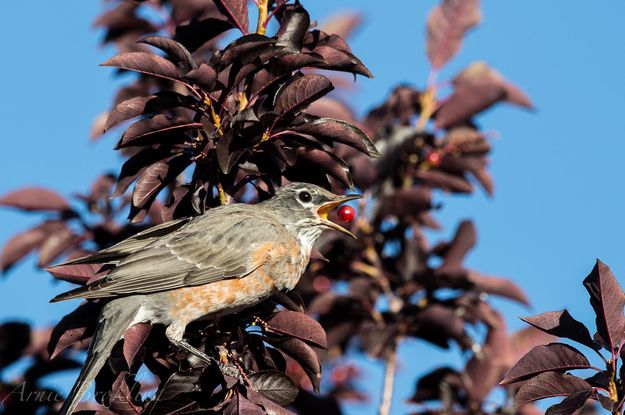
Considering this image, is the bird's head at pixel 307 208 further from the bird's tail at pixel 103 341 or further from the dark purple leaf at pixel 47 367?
the dark purple leaf at pixel 47 367

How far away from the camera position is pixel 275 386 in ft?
12.7

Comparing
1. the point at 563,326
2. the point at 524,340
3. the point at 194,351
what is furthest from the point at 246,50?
the point at 524,340

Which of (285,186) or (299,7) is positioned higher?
(299,7)

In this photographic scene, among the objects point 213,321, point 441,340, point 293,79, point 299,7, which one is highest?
point 299,7

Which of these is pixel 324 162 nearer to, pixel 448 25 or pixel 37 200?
pixel 37 200

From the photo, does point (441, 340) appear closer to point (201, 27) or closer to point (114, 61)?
point (201, 27)

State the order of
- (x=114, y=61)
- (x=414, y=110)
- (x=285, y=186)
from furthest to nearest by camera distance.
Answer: (x=414, y=110)
(x=285, y=186)
(x=114, y=61)

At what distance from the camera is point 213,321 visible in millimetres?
4773

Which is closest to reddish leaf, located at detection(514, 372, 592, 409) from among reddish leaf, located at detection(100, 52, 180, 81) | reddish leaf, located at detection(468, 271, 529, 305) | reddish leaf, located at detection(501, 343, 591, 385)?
reddish leaf, located at detection(501, 343, 591, 385)

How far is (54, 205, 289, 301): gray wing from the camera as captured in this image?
4.86 meters

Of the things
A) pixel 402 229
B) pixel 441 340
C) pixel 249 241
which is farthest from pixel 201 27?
pixel 441 340

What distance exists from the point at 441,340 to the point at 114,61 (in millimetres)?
3257

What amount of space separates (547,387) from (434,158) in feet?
10.3

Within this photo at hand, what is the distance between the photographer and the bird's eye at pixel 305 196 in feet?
17.4
